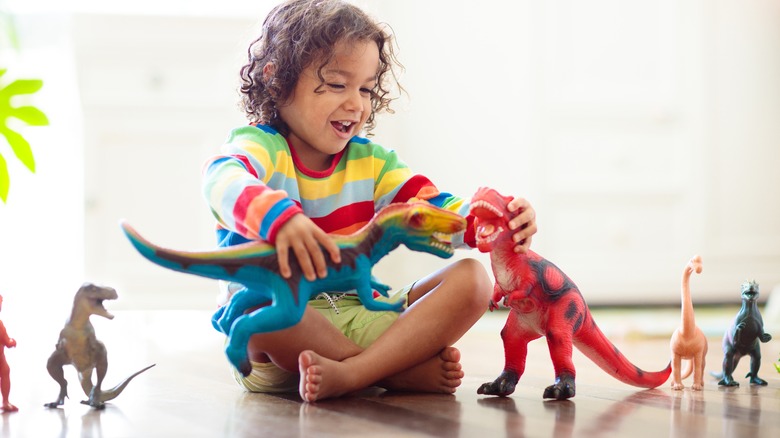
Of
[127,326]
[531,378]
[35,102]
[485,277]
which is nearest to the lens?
[485,277]

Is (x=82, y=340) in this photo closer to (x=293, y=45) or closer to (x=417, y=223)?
(x=417, y=223)

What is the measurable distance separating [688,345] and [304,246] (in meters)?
0.57

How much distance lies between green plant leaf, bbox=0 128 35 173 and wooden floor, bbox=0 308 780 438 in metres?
0.32

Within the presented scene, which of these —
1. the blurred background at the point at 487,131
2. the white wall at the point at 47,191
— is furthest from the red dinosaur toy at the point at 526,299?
the white wall at the point at 47,191

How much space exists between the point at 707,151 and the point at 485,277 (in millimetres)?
2235

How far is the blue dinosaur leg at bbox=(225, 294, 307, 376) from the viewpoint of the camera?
104 cm

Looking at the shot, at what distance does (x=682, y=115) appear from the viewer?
3252 mm

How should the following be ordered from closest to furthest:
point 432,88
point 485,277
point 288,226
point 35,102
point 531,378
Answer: point 288,226 < point 485,277 < point 531,378 < point 35,102 < point 432,88

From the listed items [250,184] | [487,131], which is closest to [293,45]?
[250,184]

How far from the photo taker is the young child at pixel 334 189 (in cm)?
118

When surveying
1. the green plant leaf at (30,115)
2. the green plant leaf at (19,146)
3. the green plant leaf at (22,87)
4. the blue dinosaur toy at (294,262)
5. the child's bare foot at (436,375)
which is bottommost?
the child's bare foot at (436,375)

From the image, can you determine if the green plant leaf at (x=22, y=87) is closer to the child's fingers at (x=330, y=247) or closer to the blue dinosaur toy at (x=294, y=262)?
the blue dinosaur toy at (x=294, y=262)

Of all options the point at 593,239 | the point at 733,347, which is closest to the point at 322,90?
the point at 733,347

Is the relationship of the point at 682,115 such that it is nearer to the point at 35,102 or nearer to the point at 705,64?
the point at 705,64
